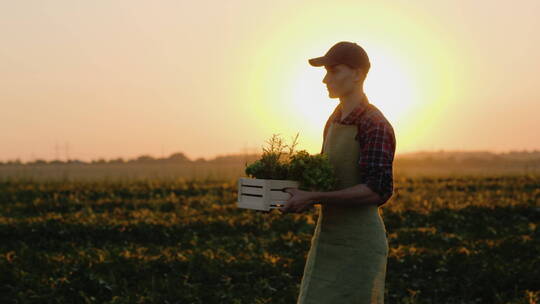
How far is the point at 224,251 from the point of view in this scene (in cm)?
897

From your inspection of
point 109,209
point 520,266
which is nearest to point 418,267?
point 520,266

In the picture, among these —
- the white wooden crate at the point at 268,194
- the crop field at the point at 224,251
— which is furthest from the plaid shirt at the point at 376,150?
the crop field at the point at 224,251

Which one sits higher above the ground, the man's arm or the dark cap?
the dark cap

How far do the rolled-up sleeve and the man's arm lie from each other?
0.03 meters

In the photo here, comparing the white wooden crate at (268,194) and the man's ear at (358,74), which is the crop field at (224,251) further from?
the man's ear at (358,74)

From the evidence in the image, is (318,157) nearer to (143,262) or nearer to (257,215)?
(143,262)

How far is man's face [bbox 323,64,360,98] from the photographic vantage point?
3.06m

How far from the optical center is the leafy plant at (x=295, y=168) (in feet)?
9.97

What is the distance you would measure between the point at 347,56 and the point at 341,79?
126mm

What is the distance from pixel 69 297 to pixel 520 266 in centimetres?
609

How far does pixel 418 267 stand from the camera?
28.7 feet

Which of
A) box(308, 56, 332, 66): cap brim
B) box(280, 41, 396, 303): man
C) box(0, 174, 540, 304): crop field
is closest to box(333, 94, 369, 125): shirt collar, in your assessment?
box(280, 41, 396, 303): man

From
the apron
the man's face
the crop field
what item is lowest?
the crop field

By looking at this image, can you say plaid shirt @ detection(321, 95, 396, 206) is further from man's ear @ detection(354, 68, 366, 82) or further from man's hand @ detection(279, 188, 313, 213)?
man's hand @ detection(279, 188, 313, 213)
